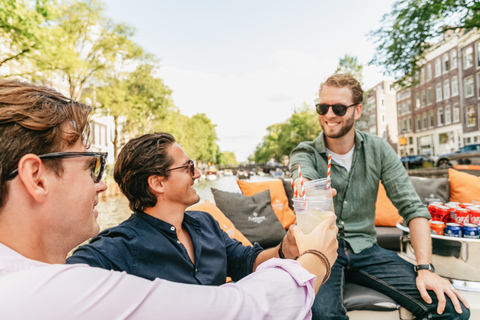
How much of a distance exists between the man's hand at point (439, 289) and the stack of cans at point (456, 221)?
0.48 metres

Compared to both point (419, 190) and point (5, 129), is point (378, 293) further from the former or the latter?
point (419, 190)

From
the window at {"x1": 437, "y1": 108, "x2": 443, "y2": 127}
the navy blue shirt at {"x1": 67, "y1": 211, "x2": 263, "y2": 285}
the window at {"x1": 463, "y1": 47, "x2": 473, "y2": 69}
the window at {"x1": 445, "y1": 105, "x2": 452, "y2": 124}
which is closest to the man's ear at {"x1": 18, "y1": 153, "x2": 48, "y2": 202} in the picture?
the navy blue shirt at {"x1": 67, "y1": 211, "x2": 263, "y2": 285}

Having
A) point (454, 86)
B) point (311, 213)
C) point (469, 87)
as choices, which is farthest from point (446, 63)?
point (311, 213)

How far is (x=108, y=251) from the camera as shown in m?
1.29

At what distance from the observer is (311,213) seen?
1428 mm

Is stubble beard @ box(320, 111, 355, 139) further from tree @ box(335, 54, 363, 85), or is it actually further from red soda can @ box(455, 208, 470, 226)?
tree @ box(335, 54, 363, 85)

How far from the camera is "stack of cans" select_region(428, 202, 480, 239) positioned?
6.97 feet

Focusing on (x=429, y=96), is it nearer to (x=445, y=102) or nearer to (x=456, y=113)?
(x=445, y=102)

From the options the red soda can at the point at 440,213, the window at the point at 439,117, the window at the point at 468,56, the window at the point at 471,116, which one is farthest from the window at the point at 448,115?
the red soda can at the point at 440,213

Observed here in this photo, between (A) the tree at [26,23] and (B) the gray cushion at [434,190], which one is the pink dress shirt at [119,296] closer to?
(B) the gray cushion at [434,190]

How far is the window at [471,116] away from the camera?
2638 cm

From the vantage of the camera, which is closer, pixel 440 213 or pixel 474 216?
pixel 474 216

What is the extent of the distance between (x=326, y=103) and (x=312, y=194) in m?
0.94

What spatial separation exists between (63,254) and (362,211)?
2.01 m
